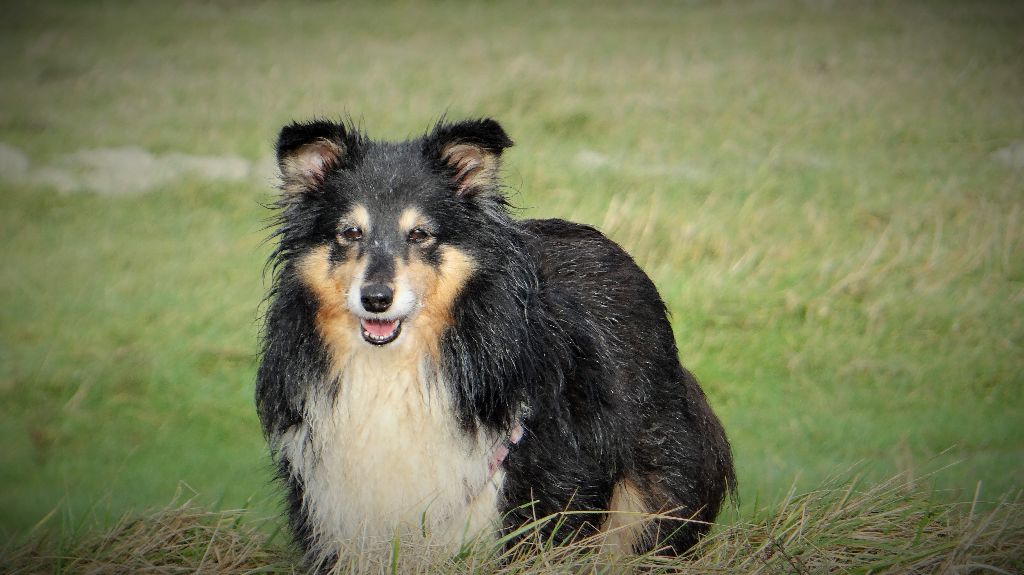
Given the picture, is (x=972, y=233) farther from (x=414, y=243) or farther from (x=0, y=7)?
(x=0, y=7)

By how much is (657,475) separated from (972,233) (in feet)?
19.6

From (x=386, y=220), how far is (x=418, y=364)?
0.62 m

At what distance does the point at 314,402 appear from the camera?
15.3ft

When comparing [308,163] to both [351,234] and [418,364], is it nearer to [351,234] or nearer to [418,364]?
[351,234]

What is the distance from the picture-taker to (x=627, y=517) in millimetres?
5074

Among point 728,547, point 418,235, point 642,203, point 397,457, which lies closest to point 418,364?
point 397,457

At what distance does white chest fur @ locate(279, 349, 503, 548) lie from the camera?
4.56 meters

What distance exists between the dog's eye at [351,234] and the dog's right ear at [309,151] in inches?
13.5

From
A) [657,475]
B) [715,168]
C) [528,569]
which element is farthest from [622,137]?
[528,569]

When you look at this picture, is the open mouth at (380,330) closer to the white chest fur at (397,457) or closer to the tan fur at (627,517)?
the white chest fur at (397,457)

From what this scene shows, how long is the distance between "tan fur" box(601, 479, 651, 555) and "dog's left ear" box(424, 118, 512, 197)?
1.55 m

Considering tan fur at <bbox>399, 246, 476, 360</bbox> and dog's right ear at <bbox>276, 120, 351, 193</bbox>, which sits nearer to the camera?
tan fur at <bbox>399, 246, 476, 360</bbox>

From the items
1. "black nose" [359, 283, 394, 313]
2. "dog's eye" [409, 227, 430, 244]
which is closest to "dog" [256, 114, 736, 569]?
"dog's eye" [409, 227, 430, 244]

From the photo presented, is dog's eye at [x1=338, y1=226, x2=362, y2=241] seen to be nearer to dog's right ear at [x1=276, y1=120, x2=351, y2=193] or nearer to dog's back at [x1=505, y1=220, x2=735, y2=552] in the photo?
dog's right ear at [x1=276, y1=120, x2=351, y2=193]
